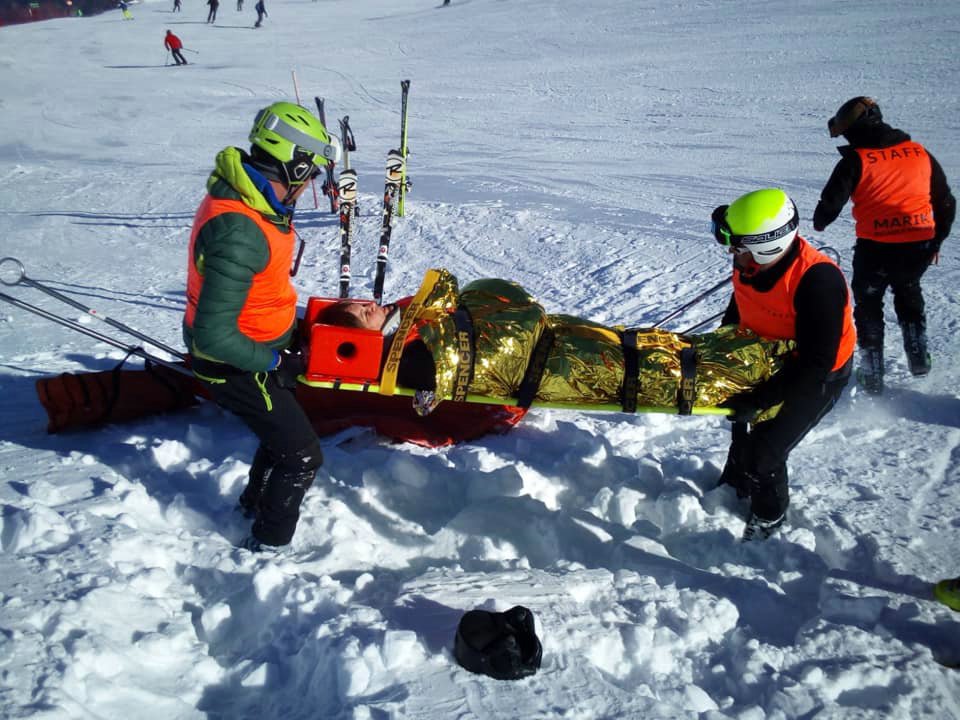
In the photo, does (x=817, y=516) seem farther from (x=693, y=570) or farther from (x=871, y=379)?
(x=871, y=379)

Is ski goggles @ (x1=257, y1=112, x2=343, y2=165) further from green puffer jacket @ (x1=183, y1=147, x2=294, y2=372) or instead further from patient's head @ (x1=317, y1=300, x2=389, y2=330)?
patient's head @ (x1=317, y1=300, x2=389, y2=330)

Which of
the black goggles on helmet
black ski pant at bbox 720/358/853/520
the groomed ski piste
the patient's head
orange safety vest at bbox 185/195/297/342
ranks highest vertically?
the black goggles on helmet

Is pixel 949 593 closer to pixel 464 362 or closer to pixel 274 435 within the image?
pixel 464 362

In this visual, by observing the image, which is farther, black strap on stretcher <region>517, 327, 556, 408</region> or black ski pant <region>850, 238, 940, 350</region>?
black ski pant <region>850, 238, 940, 350</region>

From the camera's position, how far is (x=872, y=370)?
471 centimetres

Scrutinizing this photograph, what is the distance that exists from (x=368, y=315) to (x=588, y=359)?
1.08 meters

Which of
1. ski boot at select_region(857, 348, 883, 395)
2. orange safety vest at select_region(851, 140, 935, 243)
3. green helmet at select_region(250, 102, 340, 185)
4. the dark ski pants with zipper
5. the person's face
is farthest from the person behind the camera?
ski boot at select_region(857, 348, 883, 395)

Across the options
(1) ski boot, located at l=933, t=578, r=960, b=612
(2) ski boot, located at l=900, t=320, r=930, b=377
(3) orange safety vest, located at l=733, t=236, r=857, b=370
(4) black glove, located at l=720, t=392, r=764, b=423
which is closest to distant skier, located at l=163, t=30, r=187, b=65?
(2) ski boot, located at l=900, t=320, r=930, b=377

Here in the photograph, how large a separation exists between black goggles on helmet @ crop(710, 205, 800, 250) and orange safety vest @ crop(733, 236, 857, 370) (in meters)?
0.13

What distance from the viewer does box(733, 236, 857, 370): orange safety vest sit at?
10.3ft

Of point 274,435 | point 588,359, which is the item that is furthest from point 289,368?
point 588,359

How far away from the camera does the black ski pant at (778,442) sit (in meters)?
3.27

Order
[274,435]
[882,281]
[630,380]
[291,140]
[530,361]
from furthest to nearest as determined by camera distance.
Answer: [882,281], [530,361], [630,380], [274,435], [291,140]

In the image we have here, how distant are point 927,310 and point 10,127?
16571mm
